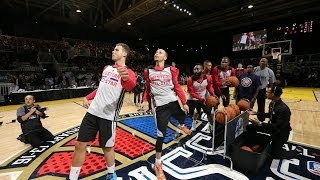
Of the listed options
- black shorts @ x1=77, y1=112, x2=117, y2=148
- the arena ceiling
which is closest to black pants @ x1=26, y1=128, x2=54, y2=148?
black shorts @ x1=77, y1=112, x2=117, y2=148

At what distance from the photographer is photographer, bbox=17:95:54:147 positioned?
446cm

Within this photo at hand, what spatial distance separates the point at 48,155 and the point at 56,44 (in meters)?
17.2

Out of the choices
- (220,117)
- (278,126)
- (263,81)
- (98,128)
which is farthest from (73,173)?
(263,81)

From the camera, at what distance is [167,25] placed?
20.8 meters

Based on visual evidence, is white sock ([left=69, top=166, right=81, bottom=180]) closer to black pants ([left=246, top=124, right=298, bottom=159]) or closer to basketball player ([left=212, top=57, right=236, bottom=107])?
black pants ([left=246, top=124, right=298, bottom=159])

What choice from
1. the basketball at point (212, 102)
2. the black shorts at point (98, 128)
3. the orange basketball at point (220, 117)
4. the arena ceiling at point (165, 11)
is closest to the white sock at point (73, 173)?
the black shorts at point (98, 128)

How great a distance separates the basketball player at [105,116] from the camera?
273 centimetres

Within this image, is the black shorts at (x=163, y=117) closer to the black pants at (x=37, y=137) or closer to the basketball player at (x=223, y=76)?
the basketball player at (x=223, y=76)

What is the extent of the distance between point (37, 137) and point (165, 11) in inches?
570

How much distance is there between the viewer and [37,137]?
4586 mm

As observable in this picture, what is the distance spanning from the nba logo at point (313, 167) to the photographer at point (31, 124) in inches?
214

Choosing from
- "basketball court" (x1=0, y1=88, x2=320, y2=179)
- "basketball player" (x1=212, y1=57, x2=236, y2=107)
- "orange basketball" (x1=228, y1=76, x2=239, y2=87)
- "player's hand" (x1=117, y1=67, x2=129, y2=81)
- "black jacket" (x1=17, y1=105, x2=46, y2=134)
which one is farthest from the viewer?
"basketball player" (x1=212, y1=57, x2=236, y2=107)

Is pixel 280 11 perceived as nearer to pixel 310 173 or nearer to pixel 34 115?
pixel 310 173

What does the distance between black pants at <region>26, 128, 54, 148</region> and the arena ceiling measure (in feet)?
35.1
